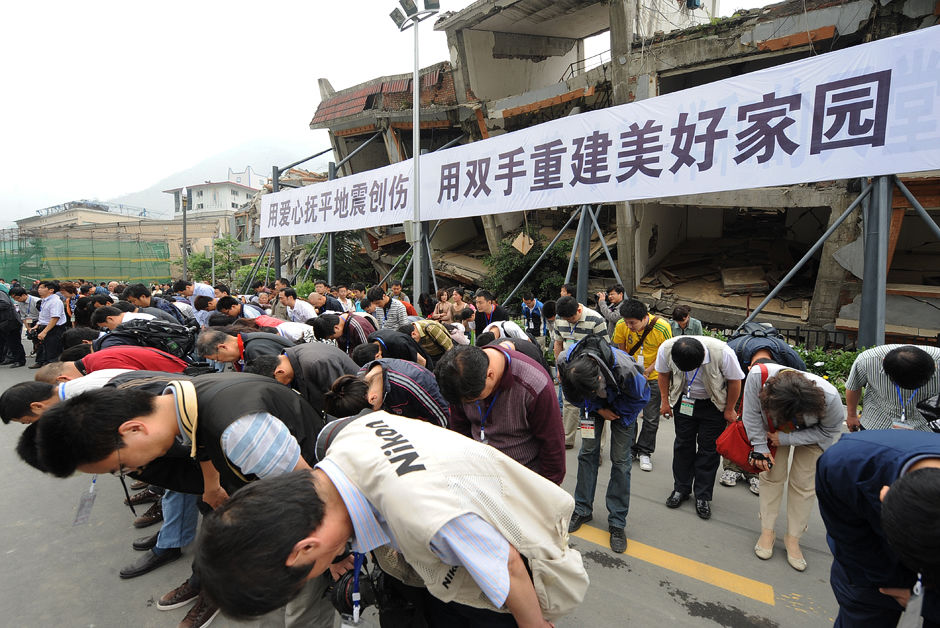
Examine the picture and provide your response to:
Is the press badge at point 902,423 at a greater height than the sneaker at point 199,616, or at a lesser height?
greater


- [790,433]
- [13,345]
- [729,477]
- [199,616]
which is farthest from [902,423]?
[13,345]

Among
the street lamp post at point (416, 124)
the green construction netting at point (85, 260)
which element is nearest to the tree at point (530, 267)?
the street lamp post at point (416, 124)

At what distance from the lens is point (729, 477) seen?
3.88 m

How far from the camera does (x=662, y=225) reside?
11.5m

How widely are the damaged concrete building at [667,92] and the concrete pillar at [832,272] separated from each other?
0.02 m

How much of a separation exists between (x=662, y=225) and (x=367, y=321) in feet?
30.4

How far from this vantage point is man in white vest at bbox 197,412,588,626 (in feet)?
3.33

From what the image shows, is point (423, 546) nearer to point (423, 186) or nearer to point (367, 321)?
point (367, 321)

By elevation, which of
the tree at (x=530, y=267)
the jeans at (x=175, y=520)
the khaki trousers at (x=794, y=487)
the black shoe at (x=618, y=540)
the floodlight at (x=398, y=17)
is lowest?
the black shoe at (x=618, y=540)

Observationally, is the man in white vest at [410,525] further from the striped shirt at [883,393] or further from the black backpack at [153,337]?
the black backpack at [153,337]

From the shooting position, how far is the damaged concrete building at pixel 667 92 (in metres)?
7.78

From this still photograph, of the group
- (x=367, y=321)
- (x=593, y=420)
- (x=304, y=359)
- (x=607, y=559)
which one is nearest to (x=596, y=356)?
(x=593, y=420)

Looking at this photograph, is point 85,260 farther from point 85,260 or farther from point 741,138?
point 741,138

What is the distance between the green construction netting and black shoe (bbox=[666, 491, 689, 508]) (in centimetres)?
2601
